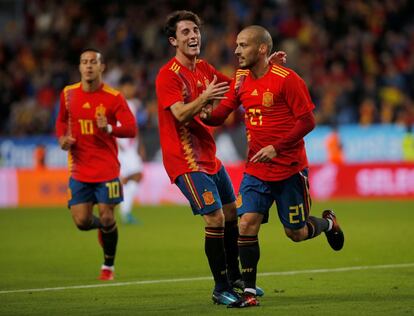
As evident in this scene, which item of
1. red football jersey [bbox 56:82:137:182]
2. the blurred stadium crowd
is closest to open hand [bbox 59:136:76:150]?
red football jersey [bbox 56:82:137:182]

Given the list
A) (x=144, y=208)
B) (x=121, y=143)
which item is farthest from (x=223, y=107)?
(x=144, y=208)

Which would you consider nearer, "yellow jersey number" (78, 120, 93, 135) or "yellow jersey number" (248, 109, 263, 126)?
"yellow jersey number" (248, 109, 263, 126)

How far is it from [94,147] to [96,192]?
0.53 meters

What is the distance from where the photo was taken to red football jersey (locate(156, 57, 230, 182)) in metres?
9.13

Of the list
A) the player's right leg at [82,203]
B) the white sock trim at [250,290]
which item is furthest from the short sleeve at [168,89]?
the player's right leg at [82,203]

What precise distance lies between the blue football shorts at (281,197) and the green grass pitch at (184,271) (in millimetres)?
772

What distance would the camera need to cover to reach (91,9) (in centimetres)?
2967

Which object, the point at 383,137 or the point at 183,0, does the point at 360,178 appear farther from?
the point at 183,0

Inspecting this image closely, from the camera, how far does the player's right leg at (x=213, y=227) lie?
357 inches

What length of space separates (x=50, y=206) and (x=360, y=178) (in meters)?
7.32

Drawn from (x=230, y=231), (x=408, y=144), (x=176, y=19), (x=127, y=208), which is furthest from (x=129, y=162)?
(x=176, y=19)

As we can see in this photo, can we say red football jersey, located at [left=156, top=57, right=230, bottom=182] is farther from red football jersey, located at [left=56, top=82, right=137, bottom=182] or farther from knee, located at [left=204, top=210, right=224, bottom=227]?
red football jersey, located at [left=56, top=82, right=137, bottom=182]

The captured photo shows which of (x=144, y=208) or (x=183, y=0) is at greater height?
(x=183, y=0)

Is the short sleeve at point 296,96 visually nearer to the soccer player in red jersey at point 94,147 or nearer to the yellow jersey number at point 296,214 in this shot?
the yellow jersey number at point 296,214
